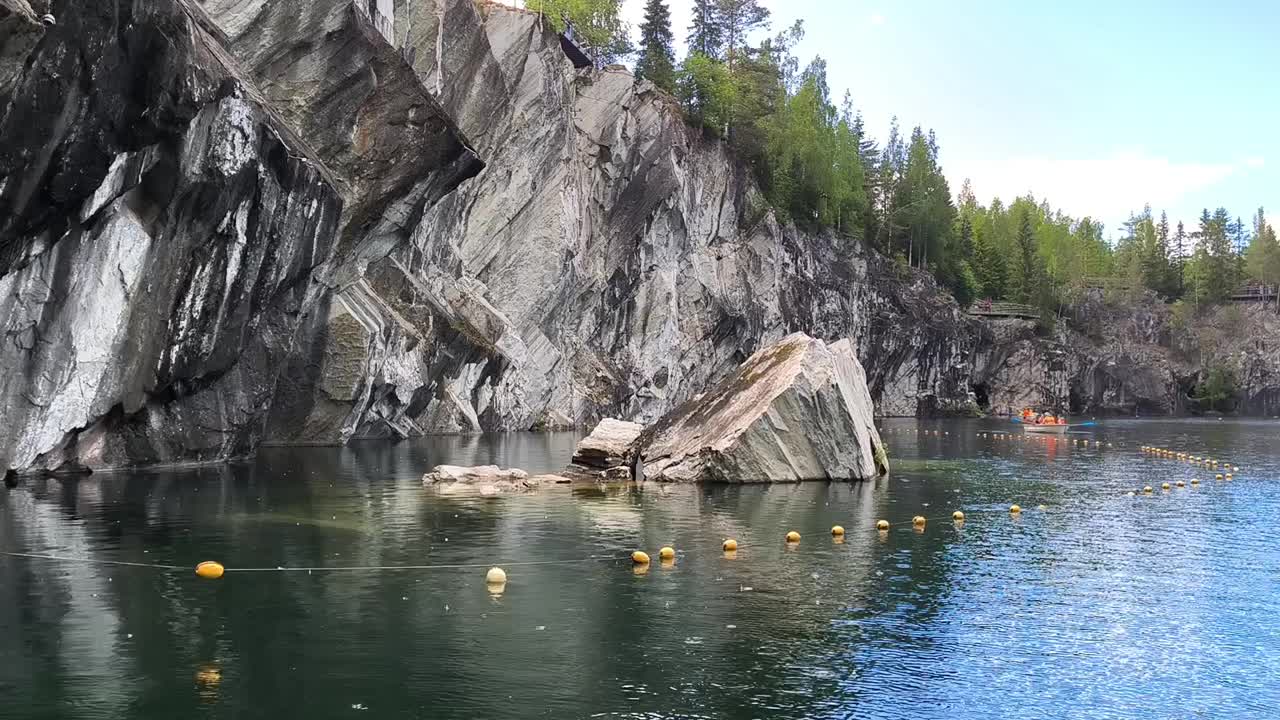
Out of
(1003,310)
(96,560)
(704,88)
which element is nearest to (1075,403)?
(1003,310)

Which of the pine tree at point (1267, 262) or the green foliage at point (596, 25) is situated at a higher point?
the green foliage at point (596, 25)

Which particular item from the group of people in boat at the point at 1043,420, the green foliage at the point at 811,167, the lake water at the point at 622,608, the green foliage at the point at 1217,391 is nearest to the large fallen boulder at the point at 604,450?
the lake water at the point at 622,608

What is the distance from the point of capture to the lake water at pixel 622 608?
52.9 ft

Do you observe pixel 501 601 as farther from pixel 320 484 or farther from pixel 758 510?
pixel 320 484

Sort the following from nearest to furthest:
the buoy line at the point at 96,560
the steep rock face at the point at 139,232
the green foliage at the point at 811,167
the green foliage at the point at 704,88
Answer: the buoy line at the point at 96,560 < the steep rock face at the point at 139,232 < the green foliage at the point at 704,88 < the green foliage at the point at 811,167

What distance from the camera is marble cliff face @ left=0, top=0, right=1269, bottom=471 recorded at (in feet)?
115

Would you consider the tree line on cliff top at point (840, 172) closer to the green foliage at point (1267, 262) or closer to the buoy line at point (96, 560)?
the green foliage at point (1267, 262)

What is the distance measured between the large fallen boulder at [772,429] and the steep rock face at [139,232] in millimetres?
17275

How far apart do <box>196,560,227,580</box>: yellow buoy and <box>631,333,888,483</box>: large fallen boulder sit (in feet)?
79.7

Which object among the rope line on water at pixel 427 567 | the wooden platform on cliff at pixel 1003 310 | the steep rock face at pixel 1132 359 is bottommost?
the rope line on water at pixel 427 567

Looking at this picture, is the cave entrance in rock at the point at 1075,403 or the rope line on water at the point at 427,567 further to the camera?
the cave entrance in rock at the point at 1075,403

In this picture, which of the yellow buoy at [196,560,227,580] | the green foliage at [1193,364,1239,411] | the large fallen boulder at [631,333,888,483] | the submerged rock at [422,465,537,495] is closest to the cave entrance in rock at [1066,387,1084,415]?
the green foliage at [1193,364,1239,411]

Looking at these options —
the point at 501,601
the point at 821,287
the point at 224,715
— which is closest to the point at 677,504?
the point at 501,601

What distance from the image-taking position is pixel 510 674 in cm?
1694
